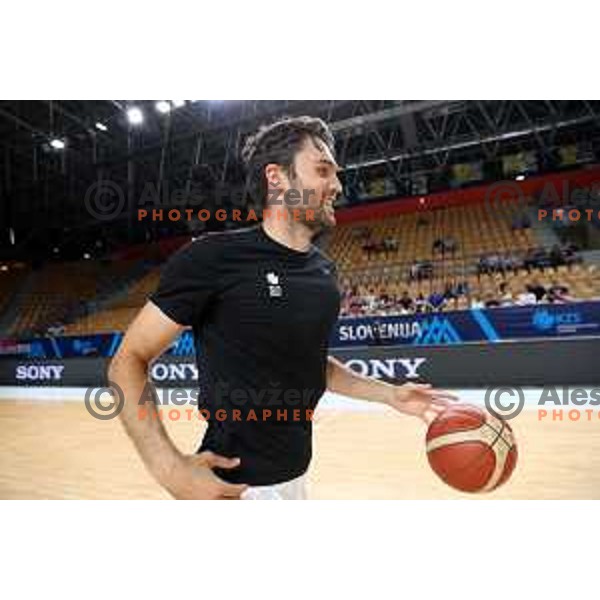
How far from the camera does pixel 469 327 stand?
7.52 metres

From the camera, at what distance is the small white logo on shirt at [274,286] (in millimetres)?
1599

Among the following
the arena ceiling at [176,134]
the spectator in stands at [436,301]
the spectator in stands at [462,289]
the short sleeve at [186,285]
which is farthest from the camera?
the arena ceiling at [176,134]

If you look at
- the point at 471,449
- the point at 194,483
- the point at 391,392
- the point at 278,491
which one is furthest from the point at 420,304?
the point at 194,483

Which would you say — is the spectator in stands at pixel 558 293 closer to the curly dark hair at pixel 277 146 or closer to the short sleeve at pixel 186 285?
the curly dark hair at pixel 277 146

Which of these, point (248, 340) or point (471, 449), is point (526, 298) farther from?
point (248, 340)

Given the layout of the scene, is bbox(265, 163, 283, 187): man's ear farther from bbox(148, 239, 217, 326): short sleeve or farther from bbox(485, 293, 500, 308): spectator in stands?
bbox(485, 293, 500, 308): spectator in stands

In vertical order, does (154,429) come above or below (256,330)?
below

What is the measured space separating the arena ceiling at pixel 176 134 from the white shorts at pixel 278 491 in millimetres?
9222

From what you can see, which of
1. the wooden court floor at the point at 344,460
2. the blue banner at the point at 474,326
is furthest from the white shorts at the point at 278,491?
the blue banner at the point at 474,326

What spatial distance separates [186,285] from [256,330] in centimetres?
20

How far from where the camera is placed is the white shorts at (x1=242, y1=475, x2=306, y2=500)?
1617mm
